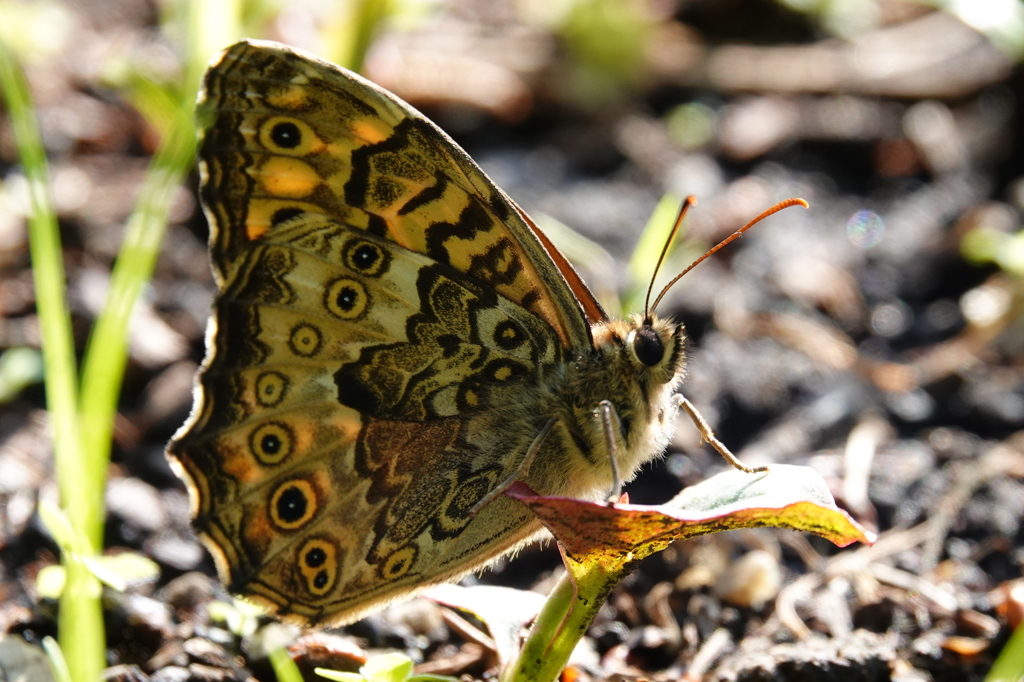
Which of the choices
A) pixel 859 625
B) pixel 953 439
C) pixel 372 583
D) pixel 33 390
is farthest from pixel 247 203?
pixel 953 439

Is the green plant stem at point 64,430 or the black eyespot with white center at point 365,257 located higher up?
the black eyespot with white center at point 365,257

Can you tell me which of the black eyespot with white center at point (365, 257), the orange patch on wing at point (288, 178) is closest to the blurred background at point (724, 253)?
the black eyespot with white center at point (365, 257)

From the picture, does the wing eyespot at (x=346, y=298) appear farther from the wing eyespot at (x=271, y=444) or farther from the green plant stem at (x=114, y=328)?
the green plant stem at (x=114, y=328)

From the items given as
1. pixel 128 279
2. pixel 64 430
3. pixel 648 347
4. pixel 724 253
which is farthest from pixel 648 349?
pixel 724 253

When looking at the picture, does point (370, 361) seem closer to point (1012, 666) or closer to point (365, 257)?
point (365, 257)

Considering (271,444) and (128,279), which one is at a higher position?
(128,279)

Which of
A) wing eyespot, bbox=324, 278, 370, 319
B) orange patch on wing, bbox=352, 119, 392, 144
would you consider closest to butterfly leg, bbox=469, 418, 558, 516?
wing eyespot, bbox=324, 278, 370, 319
